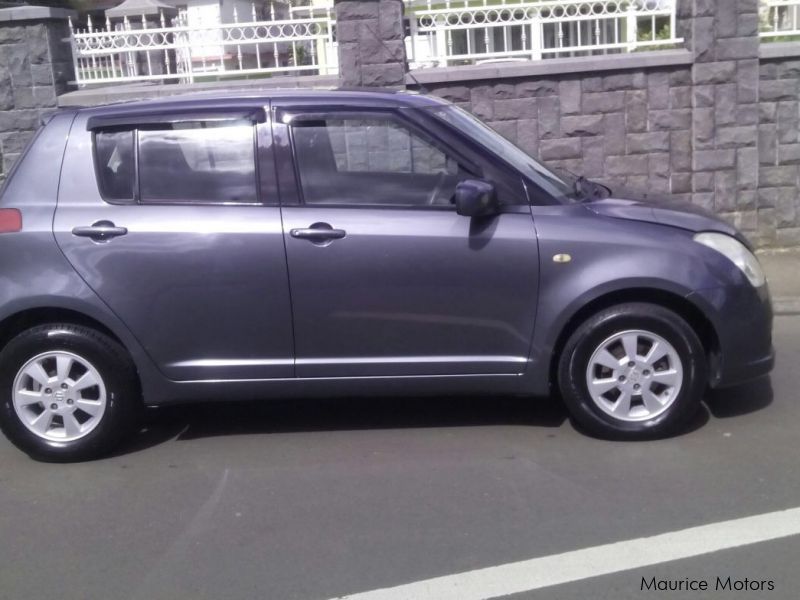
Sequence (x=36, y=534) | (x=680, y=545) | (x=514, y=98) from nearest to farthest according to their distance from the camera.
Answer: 1. (x=680, y=545)
2. (x=36, y=534)
3. (x=514, y=98)

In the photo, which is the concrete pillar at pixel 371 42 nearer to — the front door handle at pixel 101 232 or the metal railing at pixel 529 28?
the metal railing at pixel 529 28

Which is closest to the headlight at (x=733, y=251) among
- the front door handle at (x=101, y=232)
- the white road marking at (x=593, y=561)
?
the white road marking at (x=593, y=561)

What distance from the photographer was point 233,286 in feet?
17.1

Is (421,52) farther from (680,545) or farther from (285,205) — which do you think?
(680,545)

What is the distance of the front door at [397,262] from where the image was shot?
5172 millimetres

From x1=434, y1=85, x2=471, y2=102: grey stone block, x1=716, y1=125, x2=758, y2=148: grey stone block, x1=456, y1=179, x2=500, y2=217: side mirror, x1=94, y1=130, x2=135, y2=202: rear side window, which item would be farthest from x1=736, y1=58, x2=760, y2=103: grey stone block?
x1=94, y1=130, x2=135, y2=202: rear side window

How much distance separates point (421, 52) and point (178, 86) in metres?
2.28

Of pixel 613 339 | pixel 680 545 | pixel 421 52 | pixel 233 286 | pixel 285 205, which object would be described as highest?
pixel 421 52

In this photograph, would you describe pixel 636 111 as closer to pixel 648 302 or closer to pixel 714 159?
pixel 714 159

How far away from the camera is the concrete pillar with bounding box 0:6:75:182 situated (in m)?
9.48

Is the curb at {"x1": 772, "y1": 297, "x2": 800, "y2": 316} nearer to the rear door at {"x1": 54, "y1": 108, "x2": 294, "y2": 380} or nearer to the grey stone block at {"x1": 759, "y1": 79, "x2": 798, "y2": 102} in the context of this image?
the grey stone block at {"x1": 759, "y1": 79, "x2": 798, "y2": 102}

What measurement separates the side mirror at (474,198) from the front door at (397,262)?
10 cm

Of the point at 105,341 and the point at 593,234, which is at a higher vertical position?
the point at 593,234

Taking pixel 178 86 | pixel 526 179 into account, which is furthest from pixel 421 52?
pixel 526 179
